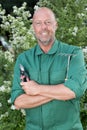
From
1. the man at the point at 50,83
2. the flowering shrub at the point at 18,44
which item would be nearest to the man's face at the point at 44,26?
the man at the point at 50,83

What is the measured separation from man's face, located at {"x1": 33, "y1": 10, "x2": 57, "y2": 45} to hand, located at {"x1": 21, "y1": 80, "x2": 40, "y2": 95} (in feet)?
1.00

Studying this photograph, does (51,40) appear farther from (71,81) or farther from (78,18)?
(78,18)

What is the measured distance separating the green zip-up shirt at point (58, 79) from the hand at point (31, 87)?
64mm

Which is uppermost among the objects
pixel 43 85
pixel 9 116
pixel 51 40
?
pixel 51 40

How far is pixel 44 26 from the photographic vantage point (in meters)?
3.20

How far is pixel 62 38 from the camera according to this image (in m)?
5.94

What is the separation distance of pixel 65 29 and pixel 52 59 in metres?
2.88

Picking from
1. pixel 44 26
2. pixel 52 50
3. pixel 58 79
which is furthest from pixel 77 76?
pixel 44 26

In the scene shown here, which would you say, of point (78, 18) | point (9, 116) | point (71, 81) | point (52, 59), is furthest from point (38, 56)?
point (78, 18)

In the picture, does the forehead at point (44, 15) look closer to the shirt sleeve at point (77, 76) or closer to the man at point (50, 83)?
the man at point (50, 83)

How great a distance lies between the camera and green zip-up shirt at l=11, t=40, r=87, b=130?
3.13 meters

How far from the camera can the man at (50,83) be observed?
10.2 ft

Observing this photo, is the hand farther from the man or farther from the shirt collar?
the shirt collar

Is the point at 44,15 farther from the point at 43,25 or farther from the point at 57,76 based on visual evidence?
the point at 57,76
